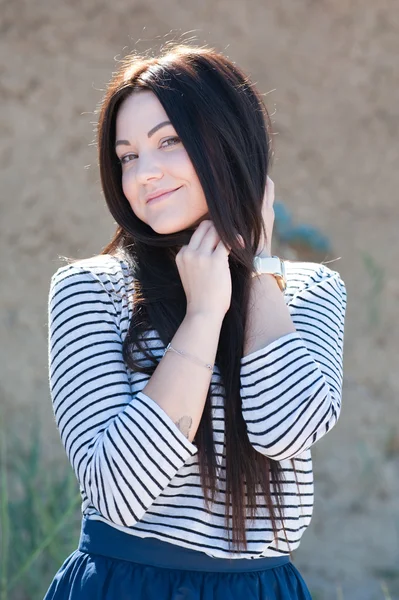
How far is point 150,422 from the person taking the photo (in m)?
1.16

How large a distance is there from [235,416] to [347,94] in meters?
2.48

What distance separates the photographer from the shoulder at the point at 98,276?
4.24 feet

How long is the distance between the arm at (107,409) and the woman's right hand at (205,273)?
0.04 meters

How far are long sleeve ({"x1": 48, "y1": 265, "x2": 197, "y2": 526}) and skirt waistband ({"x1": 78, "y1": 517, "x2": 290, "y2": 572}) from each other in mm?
84

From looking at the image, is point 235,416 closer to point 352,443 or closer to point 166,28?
point 352,443

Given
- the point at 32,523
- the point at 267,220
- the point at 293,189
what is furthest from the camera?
the point at 293,189

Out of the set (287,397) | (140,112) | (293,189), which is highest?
(293,189)

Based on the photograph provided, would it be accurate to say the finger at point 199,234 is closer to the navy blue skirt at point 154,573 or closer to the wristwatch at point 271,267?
the wristwatch at point 271,267

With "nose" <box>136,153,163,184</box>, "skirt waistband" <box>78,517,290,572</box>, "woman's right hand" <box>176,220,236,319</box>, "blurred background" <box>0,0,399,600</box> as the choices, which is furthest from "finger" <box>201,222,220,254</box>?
"blurred background" <box>0,0,399,600</box>

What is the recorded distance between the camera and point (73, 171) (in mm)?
3402

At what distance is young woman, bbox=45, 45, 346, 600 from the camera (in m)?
1.19

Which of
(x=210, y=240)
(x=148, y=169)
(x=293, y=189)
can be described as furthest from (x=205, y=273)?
(x=293, y=189)

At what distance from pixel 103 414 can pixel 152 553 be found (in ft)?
0.66

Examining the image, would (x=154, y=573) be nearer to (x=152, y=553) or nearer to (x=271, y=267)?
(x=152, y=553)
